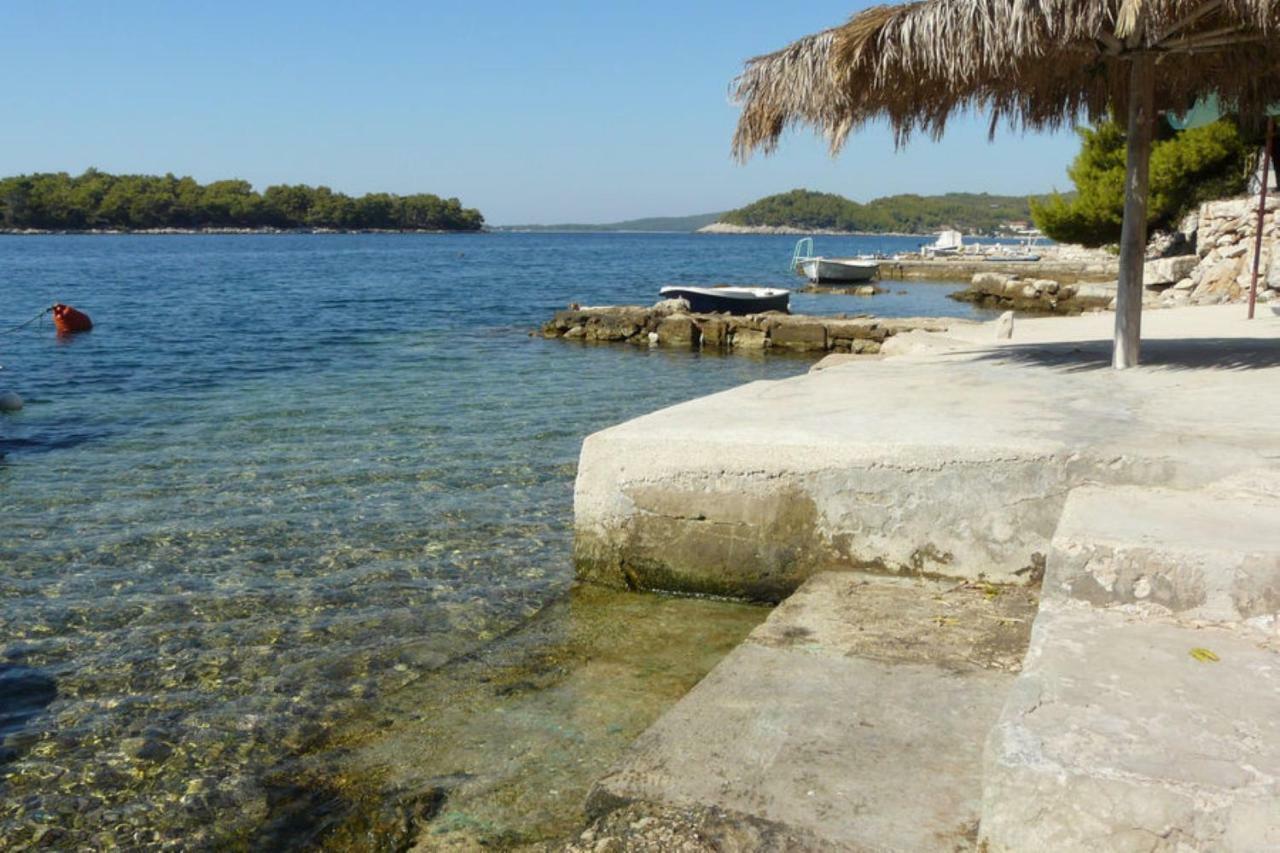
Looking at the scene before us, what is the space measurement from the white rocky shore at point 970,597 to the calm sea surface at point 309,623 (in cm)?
52

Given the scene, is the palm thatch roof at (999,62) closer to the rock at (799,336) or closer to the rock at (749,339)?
the rock at (799,336)

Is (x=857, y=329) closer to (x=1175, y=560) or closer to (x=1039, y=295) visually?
Answer: (x=1039, y=295)

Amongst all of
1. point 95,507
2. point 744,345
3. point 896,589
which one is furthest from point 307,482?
point 744,345

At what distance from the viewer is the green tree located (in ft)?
101

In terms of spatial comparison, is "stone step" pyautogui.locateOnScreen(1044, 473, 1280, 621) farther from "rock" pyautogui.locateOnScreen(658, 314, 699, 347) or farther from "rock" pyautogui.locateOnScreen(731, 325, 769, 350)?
"rock" pyautogui.locateOnScreen(658, 314, 699, 347)

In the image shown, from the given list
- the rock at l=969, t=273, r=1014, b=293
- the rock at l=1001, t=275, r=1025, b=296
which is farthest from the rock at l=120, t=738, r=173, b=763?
the rock at l=969, t=273, r=1014, b=293

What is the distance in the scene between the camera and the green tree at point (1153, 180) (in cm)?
3069

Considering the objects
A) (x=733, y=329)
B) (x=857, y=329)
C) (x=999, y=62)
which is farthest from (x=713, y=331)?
(x=999, y=62)

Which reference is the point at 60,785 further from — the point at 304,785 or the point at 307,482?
the point at 307,482

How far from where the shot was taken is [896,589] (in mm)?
4977

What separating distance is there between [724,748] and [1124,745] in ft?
4.04

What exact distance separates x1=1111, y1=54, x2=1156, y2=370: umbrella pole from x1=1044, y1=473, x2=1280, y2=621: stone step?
12.9ft

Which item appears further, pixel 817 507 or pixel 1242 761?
pixel 817 507

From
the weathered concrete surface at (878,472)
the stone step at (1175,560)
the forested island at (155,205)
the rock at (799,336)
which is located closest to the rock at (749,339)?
the rock at (799,336)
